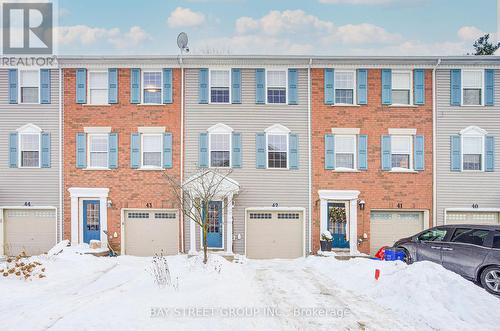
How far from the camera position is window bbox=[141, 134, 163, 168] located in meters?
15.8

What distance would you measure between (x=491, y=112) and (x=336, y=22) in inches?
422

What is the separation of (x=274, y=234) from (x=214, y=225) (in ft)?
8.78

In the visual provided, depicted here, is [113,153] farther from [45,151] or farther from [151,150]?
[45,151]

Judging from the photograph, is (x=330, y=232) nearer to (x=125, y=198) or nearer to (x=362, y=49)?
(x=125, y=198)

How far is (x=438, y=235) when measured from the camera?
34.4 ft

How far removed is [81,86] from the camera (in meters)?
15.8

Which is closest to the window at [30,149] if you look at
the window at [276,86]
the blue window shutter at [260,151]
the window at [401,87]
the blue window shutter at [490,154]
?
the blue window shutter at [260,151]

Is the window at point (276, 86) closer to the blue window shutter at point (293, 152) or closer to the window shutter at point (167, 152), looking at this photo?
the blue window shutter at point (293, 152)

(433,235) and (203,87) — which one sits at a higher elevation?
(203,87)

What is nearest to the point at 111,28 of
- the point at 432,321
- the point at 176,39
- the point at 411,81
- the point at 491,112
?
the point at 176,39

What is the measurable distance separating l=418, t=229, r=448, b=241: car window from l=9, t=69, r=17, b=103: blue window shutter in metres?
17.4

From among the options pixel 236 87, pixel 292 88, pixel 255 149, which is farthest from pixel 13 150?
pixel 292 88

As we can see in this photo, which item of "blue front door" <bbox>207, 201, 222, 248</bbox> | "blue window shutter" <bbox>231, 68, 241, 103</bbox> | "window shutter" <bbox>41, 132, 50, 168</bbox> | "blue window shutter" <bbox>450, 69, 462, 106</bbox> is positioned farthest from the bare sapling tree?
"blue window shutter" <bbox>450, 69, 462, 106</bbox>

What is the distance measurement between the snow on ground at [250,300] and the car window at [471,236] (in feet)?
4.69
